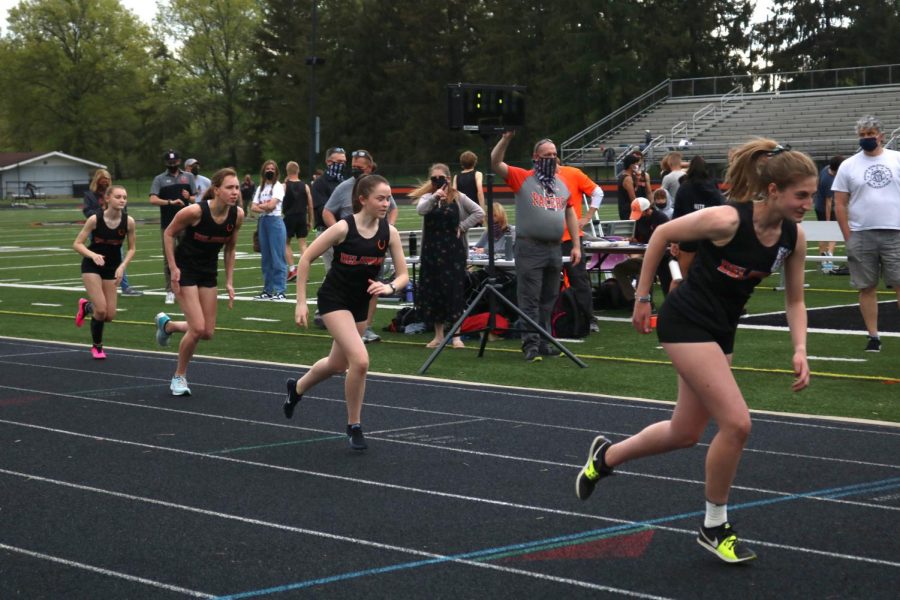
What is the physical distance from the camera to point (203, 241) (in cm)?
1054

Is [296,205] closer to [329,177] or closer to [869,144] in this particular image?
[329,177]

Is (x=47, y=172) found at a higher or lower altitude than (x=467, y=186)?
higher

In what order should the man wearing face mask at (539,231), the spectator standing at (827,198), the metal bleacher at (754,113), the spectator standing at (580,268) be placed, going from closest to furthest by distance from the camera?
the man wearing face mask at (539,231) < the spectator standing at (580,268) < the spectator standing at (827,198) < the metal bleacher at (754,113)

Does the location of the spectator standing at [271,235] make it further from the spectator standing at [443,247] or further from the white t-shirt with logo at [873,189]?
the white t-shirt with logo at [873,189]

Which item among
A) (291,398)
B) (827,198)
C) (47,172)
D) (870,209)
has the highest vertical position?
(47,172)

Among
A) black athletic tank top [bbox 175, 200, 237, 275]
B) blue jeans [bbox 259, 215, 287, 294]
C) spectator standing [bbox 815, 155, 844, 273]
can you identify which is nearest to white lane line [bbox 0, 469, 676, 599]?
black athletic tank top [bbox 175, 200, 237, 275]

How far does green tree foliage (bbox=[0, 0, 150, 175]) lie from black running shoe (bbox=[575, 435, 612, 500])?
10374 cm

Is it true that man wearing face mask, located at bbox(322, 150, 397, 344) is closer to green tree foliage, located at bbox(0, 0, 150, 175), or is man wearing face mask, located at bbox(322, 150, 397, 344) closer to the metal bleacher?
the metal bleacher

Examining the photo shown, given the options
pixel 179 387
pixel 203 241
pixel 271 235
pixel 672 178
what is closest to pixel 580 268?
pixel 672 178

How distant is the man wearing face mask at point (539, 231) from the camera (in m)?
12.2

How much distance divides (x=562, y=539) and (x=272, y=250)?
13.4 m

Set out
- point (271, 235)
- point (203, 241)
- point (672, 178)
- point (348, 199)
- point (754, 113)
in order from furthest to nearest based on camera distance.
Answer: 1. point (754, 113)
2. point (271, 235)
3. point (672, 178)
4. point (348, 199)
5. point (203, 241)

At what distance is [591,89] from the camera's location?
7206cm

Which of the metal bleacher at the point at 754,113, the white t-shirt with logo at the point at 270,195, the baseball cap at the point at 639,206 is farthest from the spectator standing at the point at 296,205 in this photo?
the metal bleacher at the point at 754,113
